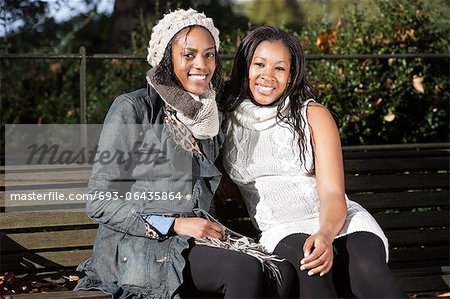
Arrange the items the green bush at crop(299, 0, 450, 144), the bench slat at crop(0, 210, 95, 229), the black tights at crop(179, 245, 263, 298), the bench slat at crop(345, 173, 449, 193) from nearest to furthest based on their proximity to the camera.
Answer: the black tights at crop(179, 245, 263, 298) → the bench slat at crop(0, 210, 95, 229) → the bench slat at crop(345, 173, 449, 193) → the green bush at crop(299, 0, 450, 144)

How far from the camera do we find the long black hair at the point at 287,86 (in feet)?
12.8

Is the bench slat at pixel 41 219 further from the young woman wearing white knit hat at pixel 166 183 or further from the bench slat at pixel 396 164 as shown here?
the bench slat at pixel 396 164

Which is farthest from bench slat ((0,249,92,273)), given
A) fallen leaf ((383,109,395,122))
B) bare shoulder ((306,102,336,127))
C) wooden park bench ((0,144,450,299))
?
fallen leaf ((383,109,395,122))

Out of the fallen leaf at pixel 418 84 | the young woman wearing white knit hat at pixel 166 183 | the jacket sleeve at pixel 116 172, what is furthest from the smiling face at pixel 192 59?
the fallen leaf at pixel 418 84

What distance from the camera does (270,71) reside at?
3.90 meters

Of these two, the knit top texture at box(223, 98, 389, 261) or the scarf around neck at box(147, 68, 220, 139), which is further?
the knit top texture at box(223, 98, 389, 261)

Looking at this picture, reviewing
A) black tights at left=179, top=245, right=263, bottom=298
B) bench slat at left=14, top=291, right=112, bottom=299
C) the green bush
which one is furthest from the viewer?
the green bush

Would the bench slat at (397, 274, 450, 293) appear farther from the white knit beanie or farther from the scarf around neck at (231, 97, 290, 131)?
the white knit beanie

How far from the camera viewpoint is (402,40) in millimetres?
5973

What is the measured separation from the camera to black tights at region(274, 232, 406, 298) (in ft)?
11.6

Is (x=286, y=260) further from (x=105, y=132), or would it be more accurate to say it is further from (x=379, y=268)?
(x=105, y=132)

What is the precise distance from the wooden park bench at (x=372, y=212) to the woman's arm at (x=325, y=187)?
25.8 inches

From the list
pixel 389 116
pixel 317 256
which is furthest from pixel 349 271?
pixel 389 116

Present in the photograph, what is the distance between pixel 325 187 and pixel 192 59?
2.55ft
